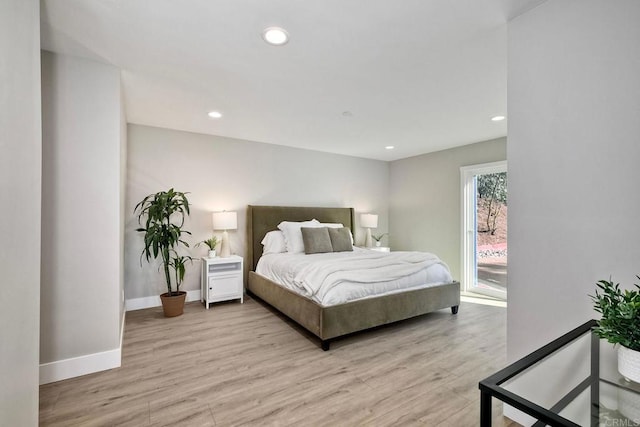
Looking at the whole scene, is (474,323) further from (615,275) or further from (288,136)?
(288,136)

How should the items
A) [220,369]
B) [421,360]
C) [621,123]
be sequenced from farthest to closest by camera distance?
1. [421,360]
2. [220,369]
3. [621,123]

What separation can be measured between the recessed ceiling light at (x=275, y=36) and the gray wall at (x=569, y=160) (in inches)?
56.2

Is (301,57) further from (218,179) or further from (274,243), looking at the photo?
(274,243)

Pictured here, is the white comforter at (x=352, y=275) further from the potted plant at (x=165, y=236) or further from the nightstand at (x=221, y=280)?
the potted plant at (x=165, y=236)

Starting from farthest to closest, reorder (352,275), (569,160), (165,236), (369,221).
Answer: (369,221)
(165,236)
(352,275)
(569,160)

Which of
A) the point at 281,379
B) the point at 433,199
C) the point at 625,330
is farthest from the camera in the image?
the point at 433,199

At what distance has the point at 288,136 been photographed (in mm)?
4320

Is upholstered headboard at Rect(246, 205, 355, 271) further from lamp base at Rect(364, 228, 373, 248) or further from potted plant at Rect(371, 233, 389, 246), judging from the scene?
potted plant at Rect(371, 233, 389, 246)

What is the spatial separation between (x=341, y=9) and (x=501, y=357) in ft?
9.87

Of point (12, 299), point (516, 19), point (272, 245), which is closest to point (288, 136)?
point (272, 245)

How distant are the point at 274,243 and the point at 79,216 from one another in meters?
2.46

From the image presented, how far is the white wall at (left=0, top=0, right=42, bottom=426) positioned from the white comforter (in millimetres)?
1954

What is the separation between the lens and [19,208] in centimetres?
119

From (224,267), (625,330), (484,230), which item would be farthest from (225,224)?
(484,230)
